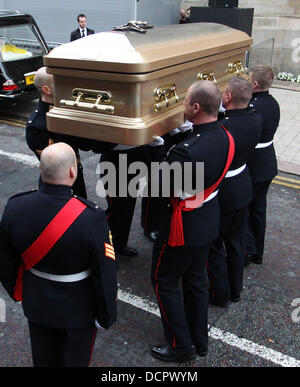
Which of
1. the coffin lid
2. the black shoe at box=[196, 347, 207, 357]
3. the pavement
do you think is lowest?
the pavement

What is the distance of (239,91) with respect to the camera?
289 cm

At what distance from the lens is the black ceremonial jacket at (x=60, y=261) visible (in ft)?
6.24

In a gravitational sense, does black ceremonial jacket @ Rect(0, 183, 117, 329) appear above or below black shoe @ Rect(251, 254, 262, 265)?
above

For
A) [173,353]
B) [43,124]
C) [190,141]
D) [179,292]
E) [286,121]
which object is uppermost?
[190,141]

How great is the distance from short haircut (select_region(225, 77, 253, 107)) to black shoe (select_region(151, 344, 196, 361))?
5.39 feet

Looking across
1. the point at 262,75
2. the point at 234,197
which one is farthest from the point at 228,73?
the point at 234,197

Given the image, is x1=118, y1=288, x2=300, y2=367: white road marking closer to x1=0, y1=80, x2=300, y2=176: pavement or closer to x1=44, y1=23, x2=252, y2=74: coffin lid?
x1=44, y1=23, x2=252, y2=74: coffin lid

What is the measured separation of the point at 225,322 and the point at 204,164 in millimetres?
1378

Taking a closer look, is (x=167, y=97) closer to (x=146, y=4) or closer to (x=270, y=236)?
(x=270, y=236)

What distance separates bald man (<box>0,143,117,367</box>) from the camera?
189 cm

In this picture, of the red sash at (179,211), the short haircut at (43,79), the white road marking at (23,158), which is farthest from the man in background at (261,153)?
the white road marking at (23,158)

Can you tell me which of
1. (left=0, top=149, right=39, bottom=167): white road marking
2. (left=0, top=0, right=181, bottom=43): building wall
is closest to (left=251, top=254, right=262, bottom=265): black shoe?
(left=0, top=149, right=39, bottom=167): white road marking

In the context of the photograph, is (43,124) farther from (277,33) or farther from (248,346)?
(277,33)

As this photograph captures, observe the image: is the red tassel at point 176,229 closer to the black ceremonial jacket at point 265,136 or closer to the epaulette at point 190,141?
the epaulette at point 190,141
